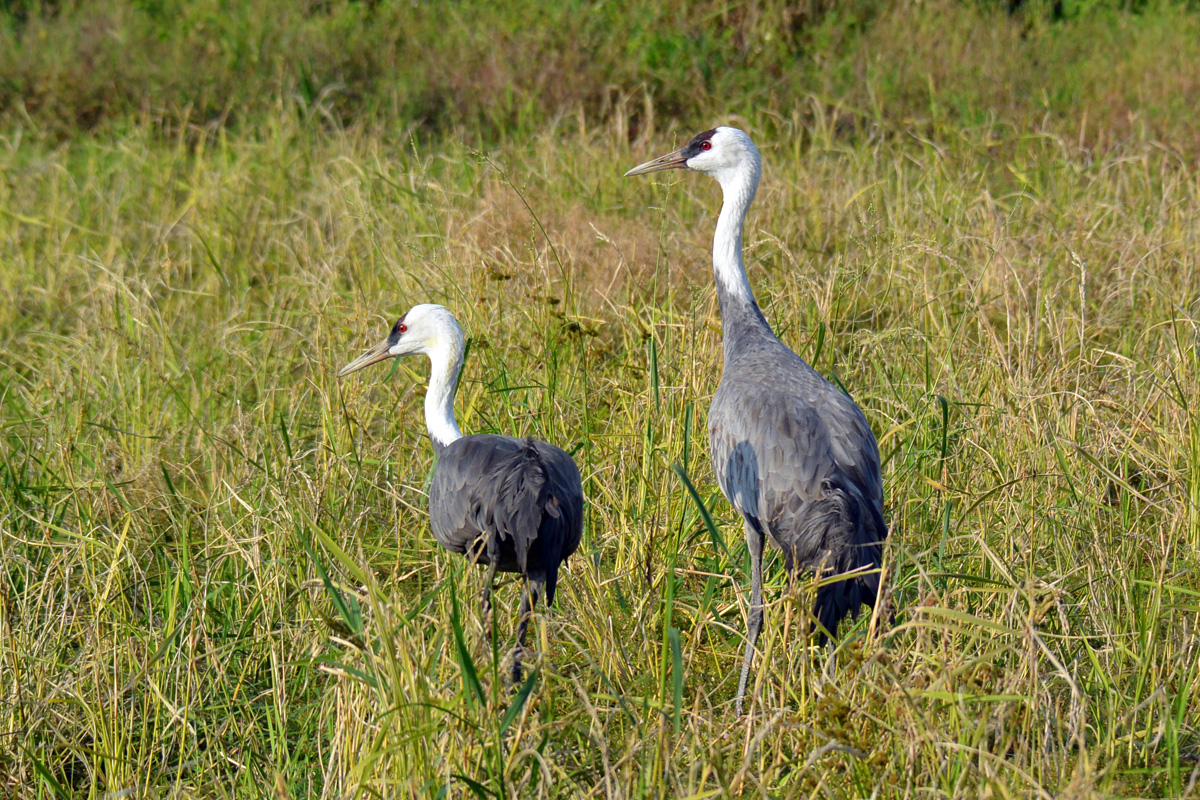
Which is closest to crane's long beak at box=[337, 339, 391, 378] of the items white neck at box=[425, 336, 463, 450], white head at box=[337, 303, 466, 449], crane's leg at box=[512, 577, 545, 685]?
white head at box=[337, 303, 466, 449]

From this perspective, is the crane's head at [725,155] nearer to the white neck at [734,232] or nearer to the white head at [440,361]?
the white neck at [734,232]

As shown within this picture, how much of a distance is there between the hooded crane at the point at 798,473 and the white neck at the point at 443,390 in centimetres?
81

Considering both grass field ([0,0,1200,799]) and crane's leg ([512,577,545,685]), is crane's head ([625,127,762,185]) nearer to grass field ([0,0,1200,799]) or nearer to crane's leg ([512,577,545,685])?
grass field ([0,0,1200,799])

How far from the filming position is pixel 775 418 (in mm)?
3516

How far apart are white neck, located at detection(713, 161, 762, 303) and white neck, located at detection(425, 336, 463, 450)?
0.97m

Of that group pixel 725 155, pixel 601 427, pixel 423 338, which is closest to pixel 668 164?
pixel 725 155

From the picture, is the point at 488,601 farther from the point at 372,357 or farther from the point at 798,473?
the point at 372,357

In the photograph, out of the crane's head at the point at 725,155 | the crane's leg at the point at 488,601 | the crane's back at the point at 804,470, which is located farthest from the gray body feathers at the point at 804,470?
the crane's head at the point at 725,155

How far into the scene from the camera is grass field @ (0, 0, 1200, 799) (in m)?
2.67

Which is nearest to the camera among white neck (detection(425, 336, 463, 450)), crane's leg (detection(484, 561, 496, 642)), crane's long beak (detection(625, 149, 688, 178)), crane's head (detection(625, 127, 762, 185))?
crane's leg (detection(484, 561, 496, 642))

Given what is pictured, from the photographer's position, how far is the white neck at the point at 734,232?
4.20 metres

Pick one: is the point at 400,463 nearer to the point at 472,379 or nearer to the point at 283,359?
the point at 472,379

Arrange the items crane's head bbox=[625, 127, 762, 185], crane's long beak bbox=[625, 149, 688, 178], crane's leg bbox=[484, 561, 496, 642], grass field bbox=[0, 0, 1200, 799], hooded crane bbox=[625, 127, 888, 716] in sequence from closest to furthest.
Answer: grass field bbox=[0, 0, 1200, 799] < crane's leg bbox=[484, 561, 496, 642] < hooded crane bbox=[625, 127, 888, 716] < crane's head bbox=[625, 127, 762, 185] < crane's long beak bbox=[625, 149, 688, 178]

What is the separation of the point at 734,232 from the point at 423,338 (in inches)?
45.3
